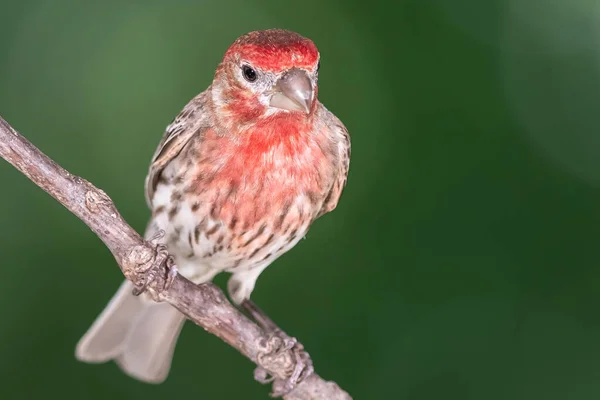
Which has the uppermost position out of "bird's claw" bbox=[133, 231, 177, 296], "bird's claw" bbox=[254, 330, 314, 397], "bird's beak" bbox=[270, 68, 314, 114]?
"bird's beak" bbox=[270, 68, 314, 114]

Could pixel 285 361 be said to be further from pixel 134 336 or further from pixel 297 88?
pixel 297 88

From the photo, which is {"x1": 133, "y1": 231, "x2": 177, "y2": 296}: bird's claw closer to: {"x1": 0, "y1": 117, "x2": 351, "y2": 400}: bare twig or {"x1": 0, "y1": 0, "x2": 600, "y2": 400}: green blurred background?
{"x1": 0, "y1": 117, "x2": 351, "y2": 400}: bare twig

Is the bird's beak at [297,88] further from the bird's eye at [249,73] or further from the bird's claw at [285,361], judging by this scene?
the bird's claw at [285,361]

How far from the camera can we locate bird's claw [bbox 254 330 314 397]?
10.3ft

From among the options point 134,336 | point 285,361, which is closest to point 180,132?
point 285,361

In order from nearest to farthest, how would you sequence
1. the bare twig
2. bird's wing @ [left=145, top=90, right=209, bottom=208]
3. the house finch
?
the bare twig
the house finch
bird's wing @ [left=145, top=90, right=209, bottom=208]

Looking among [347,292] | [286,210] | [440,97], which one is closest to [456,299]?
[347,292]

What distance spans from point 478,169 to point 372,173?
491mm

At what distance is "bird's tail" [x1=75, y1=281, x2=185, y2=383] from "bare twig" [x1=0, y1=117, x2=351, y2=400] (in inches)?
25.7

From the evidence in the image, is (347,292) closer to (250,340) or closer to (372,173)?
(372,173)

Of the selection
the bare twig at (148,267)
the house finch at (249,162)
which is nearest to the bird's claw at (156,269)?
the bare twig at (148,267)

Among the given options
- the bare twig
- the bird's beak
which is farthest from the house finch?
the bare twig

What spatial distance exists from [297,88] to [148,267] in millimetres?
690

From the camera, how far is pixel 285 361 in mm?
3203
